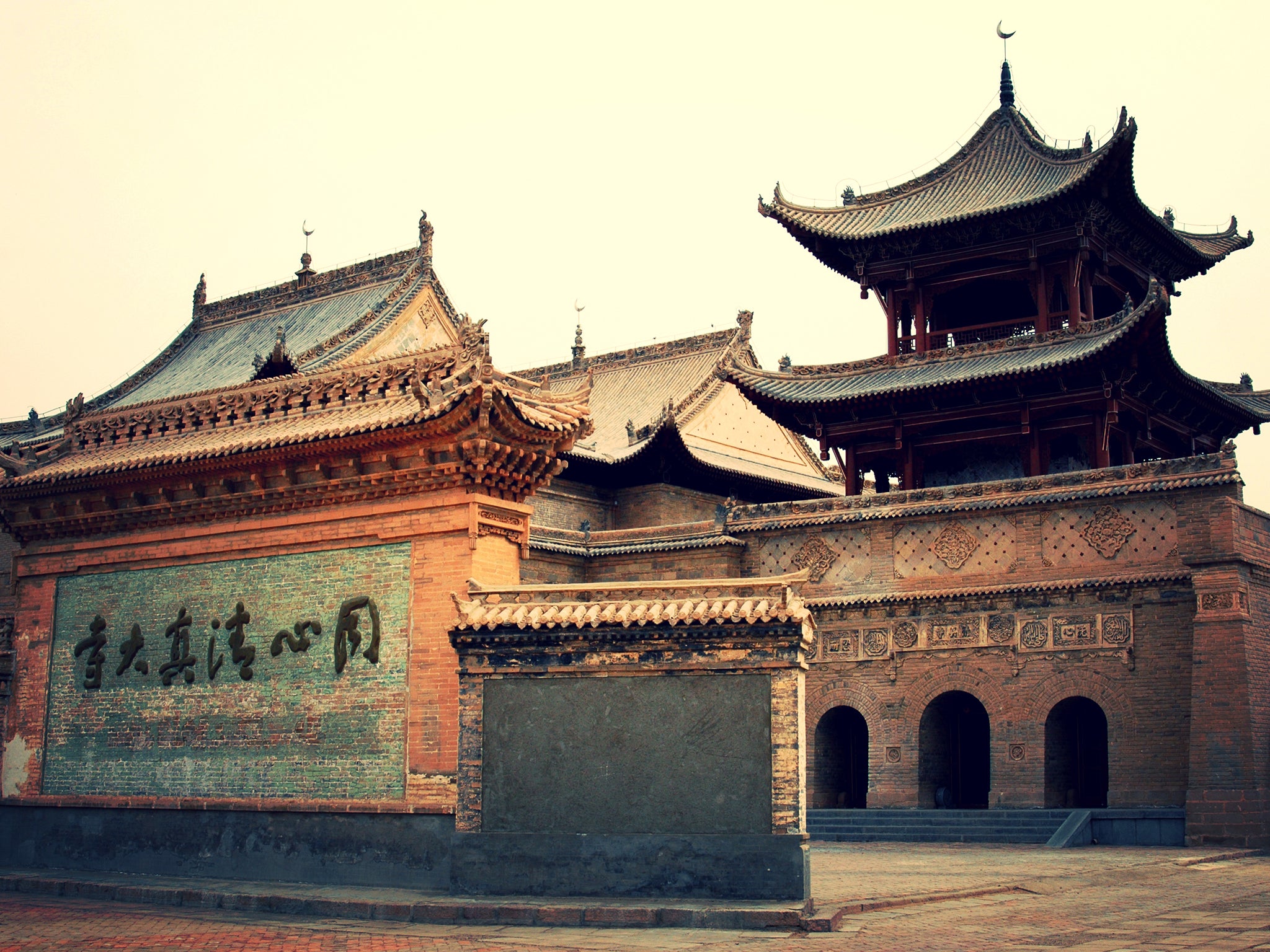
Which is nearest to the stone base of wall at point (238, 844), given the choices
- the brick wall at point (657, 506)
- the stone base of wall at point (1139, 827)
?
the stone base of wall at point (1139, 827)

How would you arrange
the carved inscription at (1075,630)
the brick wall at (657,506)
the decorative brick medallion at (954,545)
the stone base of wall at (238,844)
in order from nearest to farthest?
the stone base of wall at (238,844)
the carved inscription at (1075,630)
the decorative brick medallion at (954,545)
the brick wall at (657,506)

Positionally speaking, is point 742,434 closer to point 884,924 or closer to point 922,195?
point 922,195

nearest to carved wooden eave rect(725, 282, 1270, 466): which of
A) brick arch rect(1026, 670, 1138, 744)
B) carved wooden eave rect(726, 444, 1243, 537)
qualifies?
carved wooden eave rect(726, 444, 1243, 537)

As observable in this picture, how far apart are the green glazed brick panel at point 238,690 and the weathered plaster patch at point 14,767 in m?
0.39

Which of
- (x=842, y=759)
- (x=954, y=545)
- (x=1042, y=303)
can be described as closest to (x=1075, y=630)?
(x=954, y=545)

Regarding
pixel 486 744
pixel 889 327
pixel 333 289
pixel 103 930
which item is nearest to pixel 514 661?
pixel 486 744

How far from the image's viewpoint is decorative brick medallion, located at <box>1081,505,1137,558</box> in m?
23.4

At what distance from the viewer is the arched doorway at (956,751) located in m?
25.0

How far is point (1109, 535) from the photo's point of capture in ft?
77.1

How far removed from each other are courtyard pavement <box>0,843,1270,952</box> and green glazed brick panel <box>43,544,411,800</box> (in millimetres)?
1720

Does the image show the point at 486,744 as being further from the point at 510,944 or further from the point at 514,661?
the point at 510,944

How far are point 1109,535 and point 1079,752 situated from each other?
398 centimetres

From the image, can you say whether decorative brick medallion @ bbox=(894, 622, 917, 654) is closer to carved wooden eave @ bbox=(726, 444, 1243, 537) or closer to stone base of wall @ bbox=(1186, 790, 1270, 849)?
carved wooden eave @ bbox=(726, 444, 1243, 537)

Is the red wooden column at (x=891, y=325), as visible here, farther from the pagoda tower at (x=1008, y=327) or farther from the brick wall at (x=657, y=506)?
the brick wall at (x=657, y=506)
